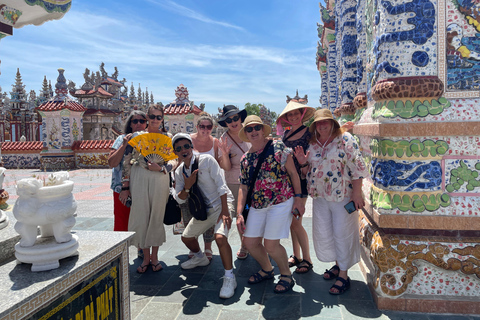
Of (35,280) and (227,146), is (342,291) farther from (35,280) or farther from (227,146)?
(35,280)

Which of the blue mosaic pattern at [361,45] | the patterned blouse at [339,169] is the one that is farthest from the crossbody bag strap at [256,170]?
the blue mosaic pattern at [361,45]

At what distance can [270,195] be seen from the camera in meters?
3.16

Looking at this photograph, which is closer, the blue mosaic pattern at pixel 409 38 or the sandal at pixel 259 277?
the blue mosaic pattern at pixel 409 38

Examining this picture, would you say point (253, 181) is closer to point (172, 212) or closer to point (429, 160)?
point (172, 212)

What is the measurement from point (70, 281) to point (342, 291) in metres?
2.47

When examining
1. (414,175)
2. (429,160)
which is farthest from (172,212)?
(429,160)

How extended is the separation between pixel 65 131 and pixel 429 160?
60.1 feet

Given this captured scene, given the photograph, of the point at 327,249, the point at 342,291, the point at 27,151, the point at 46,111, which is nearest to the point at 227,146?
the point at 327,249

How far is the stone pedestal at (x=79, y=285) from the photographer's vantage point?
1.53 meters

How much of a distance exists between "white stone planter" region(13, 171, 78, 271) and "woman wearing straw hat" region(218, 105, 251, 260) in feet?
7.53

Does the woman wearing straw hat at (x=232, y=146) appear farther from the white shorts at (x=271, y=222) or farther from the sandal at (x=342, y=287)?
the sandal at (x=342, y=287)

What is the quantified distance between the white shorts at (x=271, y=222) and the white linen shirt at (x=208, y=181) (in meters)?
0.44

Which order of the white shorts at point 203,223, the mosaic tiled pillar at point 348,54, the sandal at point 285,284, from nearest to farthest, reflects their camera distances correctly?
the sandal at point 285,284 → the white shorts at point 203,223 → the mosaic tiled pillar at point 348,54

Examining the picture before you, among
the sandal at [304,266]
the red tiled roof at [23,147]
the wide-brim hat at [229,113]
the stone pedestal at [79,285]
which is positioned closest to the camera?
the stone pedestal at [79,285]
